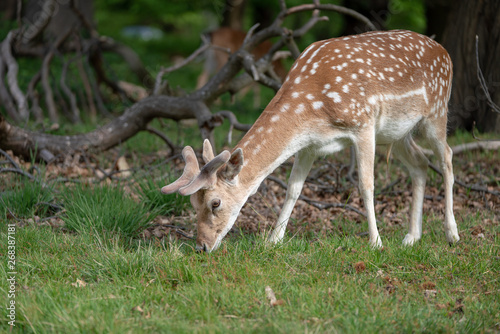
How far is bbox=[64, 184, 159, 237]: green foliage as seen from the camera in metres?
4.69

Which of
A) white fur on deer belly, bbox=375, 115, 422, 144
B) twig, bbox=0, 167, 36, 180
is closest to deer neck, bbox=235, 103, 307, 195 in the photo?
white fur on deer belly, bbox=375, 115, 422, 144

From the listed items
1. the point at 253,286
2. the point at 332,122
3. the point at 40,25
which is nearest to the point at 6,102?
the point at 40,25

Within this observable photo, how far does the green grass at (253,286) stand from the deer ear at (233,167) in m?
0.53

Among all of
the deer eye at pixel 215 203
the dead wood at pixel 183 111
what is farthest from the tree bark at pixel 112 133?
the deer eye at pixel 215 203

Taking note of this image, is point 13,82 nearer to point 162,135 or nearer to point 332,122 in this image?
point 162,135

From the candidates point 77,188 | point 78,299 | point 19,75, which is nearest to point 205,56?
point 19,75

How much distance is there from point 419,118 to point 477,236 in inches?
44.4

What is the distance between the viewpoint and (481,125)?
8.20m

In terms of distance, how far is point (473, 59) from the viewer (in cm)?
814

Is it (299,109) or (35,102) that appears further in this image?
(35,102)

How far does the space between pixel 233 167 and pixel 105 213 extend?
1.30 metres

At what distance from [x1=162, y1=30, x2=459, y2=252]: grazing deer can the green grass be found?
1.22 feet

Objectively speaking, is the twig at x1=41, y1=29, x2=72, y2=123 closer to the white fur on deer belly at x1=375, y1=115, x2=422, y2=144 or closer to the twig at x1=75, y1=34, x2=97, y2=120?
the twig at x1=75, y1=34, x2=97, y2=120

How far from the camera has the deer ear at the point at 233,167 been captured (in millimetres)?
4109
